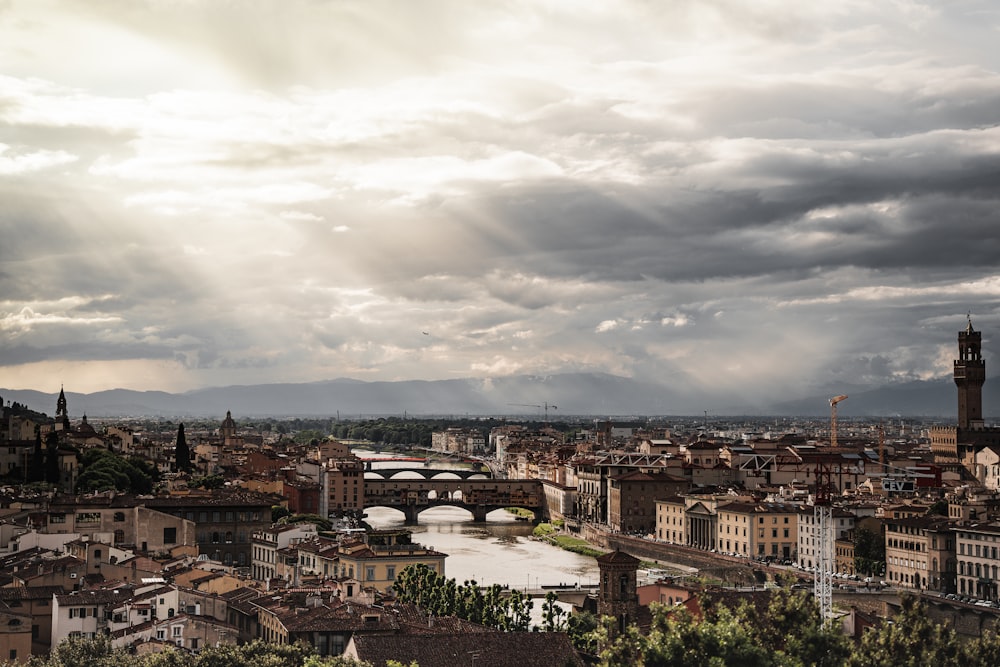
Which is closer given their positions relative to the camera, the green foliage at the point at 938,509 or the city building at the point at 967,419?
the green foliage at the point at 938,509

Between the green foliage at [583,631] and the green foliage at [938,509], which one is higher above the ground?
the green foliage at [938,509]

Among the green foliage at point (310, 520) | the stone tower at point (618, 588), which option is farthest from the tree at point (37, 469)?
the stone tower at point (618, 588)

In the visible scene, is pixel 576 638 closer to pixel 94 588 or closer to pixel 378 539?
pixel 94 588

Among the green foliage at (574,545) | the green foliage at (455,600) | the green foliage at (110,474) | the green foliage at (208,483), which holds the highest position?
the green foliage at (110,474)

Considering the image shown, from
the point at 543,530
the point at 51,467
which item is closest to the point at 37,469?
the point at 51,467

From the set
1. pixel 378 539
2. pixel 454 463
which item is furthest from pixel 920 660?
pixel 454 463

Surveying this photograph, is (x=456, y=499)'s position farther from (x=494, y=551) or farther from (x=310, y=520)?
(x=310, y=520)

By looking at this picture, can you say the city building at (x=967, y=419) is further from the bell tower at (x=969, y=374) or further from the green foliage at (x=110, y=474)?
the green foliage at (x=110, y=474)
